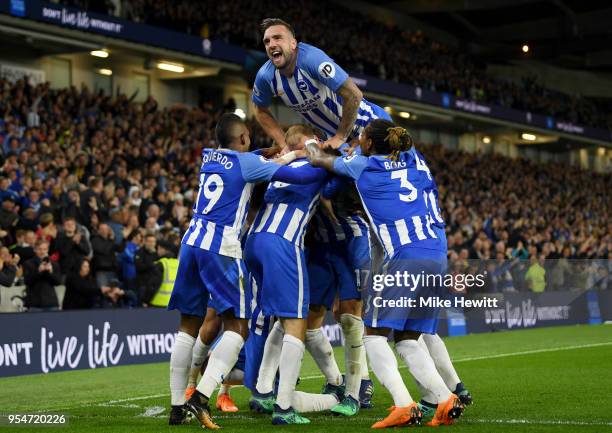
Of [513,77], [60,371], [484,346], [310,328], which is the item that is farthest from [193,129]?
[513,77]

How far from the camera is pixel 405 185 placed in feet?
24.9

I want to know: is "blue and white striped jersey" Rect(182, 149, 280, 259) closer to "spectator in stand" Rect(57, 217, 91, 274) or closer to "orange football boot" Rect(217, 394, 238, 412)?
"orange football boot" Rect(217, 394, 238, 412)

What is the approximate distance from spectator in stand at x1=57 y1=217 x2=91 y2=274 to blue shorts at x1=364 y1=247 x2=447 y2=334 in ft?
26.8

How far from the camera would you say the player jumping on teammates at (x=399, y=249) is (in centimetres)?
729

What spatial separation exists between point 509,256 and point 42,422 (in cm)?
1876

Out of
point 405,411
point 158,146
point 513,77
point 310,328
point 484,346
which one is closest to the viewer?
point 405,411

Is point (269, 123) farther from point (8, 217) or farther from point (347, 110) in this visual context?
point (8, 217)

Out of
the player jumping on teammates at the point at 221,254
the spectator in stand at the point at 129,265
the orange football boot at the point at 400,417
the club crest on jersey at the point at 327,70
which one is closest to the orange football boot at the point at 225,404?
the player jumping on teammates at the point at 221,254

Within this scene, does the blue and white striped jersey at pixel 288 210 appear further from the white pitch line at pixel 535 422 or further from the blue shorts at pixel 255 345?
the white pitch line at pixel 535 422

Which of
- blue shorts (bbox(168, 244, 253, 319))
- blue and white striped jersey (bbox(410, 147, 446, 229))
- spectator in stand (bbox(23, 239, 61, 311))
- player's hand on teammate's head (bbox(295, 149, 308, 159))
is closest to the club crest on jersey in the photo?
player's hand on teammate's head (bbox(295, 149, 308, 159))

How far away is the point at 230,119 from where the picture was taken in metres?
7.93

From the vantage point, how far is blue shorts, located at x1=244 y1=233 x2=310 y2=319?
303 inches

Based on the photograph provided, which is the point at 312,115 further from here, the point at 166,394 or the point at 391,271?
the point at 166,394

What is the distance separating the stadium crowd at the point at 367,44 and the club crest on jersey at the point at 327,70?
1742cm
